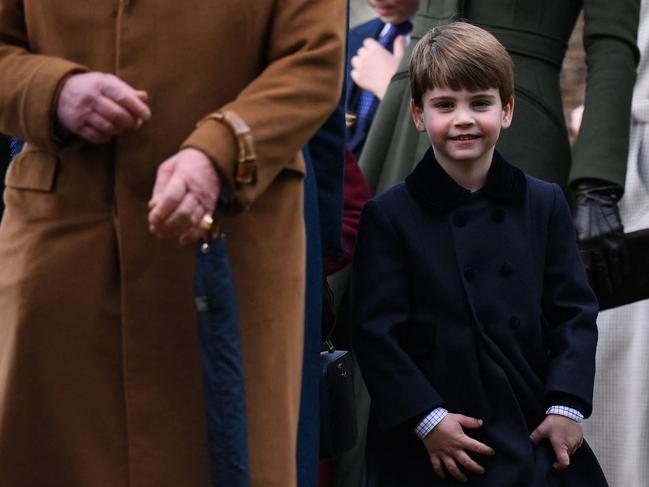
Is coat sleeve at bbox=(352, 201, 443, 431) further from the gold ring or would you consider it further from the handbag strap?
the gold ring

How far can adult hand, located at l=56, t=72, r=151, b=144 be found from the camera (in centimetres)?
260

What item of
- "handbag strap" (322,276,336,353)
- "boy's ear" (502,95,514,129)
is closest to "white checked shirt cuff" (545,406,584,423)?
"handbag strap" (322,276,336,353)

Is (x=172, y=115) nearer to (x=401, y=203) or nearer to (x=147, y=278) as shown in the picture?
(x=147, y=278)

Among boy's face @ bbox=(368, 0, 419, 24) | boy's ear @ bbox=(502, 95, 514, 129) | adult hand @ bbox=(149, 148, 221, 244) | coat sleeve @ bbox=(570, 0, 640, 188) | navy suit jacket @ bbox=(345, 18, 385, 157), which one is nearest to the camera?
adult hand @ bbox=(149, 148, 221, 244)

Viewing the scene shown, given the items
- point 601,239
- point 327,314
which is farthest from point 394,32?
point 327,314

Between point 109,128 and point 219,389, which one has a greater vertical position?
point 109,128

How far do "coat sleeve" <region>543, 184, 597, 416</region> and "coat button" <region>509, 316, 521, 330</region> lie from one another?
0.11 m

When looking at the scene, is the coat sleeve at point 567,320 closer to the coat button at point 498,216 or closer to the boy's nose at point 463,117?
the coat button at point 498,216

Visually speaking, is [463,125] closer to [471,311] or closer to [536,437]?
[471,311]

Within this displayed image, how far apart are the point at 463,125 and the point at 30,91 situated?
3.37ft

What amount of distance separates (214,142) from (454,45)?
3.14 ft

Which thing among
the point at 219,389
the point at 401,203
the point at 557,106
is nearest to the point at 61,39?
the point at 219,389

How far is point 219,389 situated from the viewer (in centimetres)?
255

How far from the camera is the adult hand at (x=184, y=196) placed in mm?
2459
